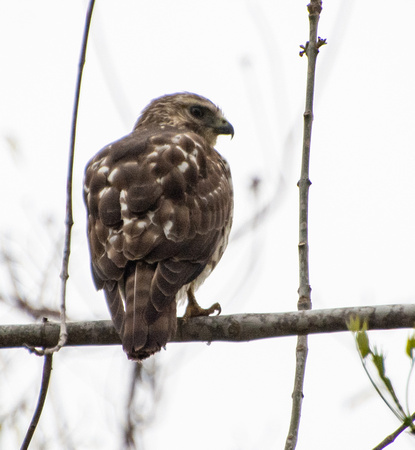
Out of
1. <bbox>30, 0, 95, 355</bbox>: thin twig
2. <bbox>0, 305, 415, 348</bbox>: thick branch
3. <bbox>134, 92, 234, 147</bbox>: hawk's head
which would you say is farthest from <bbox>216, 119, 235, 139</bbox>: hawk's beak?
<bbox>30, 0, 95, 355</bbox>: thin twig

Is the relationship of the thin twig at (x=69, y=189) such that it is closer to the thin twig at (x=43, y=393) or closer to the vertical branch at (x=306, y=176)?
the thin twig at (x=43, y=393)

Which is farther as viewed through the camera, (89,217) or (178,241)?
(89,217)

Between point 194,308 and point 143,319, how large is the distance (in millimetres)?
783

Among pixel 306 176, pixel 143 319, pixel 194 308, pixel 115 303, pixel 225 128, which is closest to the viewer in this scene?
pixel 306 176

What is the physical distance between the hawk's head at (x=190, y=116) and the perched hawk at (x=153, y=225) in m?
1.10

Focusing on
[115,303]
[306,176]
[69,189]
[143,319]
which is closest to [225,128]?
[115,303]

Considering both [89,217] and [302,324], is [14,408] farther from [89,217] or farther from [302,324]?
[302,324]

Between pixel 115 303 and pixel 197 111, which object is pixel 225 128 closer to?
pixel 197 111

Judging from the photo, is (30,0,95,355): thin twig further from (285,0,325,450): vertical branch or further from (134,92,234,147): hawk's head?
(134,92,234,147): hawk's head

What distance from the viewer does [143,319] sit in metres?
3.96

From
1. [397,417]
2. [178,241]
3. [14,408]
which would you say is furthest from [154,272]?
[397,417]

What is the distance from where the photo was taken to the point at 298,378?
3.24 meters

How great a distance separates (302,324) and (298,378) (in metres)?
0.33

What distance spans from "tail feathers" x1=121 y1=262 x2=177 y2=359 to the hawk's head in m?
2.74
